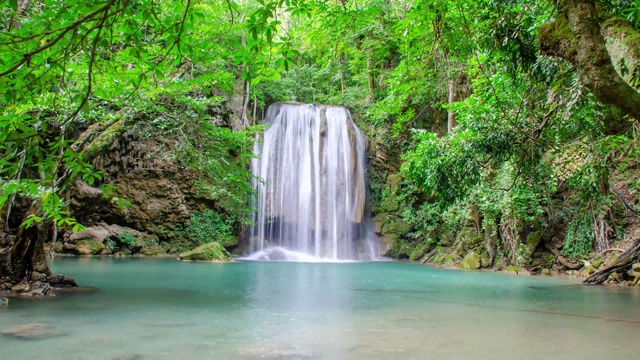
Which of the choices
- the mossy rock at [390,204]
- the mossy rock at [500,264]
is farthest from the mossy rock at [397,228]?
the mossy rock at [500,264]

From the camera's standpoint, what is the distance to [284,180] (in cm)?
2080

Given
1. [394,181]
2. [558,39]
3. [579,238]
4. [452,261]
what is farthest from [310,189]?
[558,39]

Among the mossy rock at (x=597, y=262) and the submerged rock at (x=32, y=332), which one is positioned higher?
the mossy rock at (x=597, y=262)

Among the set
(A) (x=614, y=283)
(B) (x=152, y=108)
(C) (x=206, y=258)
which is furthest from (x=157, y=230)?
(A) (x=614, y=283)

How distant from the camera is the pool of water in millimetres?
4707

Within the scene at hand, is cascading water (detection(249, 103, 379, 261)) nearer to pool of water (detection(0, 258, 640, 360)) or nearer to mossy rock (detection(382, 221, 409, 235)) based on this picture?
mossy rock (detection(382, 221, 409, 235))

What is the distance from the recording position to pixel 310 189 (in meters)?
20.9

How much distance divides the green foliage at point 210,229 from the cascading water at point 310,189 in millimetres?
1046

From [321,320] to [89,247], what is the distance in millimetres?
13021

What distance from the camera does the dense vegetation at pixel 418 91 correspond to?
2.43 m

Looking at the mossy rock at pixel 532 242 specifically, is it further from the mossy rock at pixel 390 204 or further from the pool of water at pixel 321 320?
the mossy rock at pixel 390 204

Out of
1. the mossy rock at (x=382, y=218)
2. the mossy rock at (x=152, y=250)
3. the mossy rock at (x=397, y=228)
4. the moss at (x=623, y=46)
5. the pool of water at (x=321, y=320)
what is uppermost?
the moss at (x=623, y=46)

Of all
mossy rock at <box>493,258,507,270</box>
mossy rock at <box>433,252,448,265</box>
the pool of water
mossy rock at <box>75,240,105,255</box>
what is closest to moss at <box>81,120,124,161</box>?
the pool of water

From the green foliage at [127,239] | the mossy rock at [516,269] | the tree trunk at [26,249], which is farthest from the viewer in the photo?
the green foliage at [127,239]
